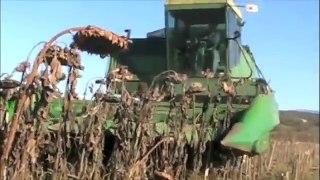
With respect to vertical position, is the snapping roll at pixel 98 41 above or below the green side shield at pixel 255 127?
above

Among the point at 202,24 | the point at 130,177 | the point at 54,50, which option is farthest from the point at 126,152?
the point at 202,24

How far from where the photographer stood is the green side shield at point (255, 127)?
202 inches

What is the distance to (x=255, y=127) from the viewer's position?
5.30m

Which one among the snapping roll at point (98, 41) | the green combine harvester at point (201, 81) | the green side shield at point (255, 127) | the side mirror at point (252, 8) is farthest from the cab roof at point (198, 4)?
the snapping roll at point (98, 41)

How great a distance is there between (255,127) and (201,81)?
148 centimetres

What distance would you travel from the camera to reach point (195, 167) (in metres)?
5.21

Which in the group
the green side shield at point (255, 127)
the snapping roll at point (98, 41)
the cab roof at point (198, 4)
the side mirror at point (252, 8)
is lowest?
the green side shield at point (255, 127)

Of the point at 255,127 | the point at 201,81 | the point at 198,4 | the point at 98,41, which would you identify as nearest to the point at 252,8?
the point at 198,4

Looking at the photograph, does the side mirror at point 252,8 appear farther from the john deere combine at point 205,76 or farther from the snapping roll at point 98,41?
the snapping roll at point 98,41

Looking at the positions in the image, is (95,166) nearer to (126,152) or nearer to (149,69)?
(126,152)

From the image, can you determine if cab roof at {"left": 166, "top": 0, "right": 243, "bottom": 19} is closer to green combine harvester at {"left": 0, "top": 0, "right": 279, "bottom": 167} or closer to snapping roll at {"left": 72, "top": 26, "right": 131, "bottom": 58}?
green combine harvester at {"left": 0, "top": 0, "right": 279, "bottom": 167}

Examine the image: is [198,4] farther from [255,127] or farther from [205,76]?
[255,127]

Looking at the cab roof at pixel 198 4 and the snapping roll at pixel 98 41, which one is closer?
the snapping roll at pixel 98 41

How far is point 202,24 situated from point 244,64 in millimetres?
834
